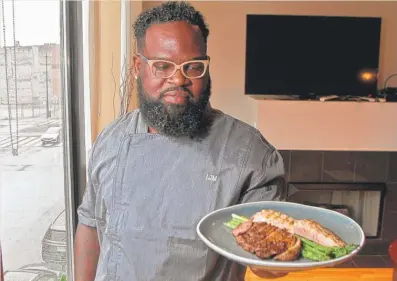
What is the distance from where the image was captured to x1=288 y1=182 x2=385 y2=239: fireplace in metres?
3.88

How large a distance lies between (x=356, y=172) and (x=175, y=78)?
3.21 metres

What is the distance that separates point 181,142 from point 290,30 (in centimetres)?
289

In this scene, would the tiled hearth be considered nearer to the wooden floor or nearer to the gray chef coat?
the wooden floor

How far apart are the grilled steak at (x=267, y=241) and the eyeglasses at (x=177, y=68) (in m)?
0.32

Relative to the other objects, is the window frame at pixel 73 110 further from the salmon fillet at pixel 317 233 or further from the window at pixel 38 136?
the salmon fillet at pixel 317 233

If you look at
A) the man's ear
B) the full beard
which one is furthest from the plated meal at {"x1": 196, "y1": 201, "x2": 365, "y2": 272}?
the man's ear

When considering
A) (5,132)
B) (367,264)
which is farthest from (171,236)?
(367,264)

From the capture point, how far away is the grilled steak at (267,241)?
85cm

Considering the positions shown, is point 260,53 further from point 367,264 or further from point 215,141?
point 215,141

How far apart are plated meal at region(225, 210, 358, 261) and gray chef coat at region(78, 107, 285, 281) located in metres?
0.09

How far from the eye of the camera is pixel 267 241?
876 millimetres

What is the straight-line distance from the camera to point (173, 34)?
0.99m

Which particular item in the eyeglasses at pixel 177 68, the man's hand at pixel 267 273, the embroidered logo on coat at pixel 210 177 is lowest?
the man's hand at pixel 267 273

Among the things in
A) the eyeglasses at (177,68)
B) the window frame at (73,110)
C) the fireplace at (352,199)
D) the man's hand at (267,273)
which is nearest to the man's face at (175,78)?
the eyeglasses at (177,68)
